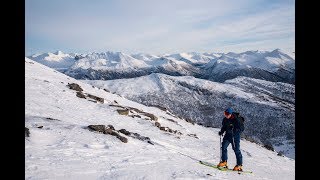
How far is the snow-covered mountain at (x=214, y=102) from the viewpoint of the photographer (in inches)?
2872

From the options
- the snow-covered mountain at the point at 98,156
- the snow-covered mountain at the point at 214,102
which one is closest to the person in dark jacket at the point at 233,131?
the snow-covered mountain at the point at 98,156

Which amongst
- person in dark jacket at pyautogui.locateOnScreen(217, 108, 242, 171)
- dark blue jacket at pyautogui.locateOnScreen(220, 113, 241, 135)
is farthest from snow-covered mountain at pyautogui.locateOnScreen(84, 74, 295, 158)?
dark blue jacket at pyautogui.locateOnScreen(220, 113, 241, 135)

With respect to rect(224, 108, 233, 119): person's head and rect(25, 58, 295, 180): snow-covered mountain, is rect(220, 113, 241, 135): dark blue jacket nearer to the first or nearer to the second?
rect(224, 108, 233, 119): person's head

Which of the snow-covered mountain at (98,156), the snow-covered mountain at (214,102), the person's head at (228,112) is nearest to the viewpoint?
the snow-covered mountain at (98,156)

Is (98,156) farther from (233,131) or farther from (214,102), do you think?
(214,102)

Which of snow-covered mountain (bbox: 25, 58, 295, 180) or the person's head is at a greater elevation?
the person's head

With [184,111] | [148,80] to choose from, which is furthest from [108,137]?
[148,80]

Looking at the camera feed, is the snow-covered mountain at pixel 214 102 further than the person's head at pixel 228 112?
Yes

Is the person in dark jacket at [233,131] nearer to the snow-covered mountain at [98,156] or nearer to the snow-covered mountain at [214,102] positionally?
the snow-covered mountain at [98,156]

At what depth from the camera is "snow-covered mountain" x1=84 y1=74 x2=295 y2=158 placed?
72.9 m

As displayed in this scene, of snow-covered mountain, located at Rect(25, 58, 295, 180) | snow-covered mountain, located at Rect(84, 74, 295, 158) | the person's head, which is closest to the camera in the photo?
snow-covered mountain, located at Rect(25, 58, 295, 180)

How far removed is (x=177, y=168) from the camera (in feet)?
35.0
